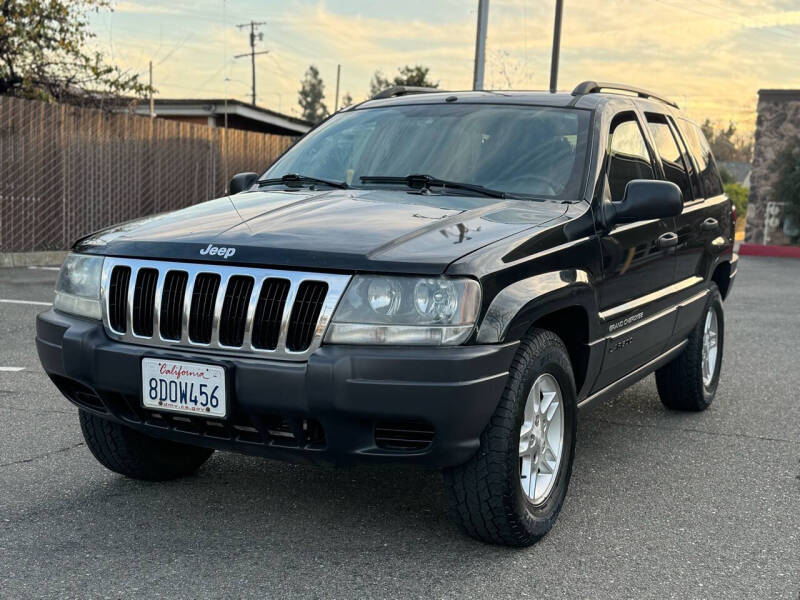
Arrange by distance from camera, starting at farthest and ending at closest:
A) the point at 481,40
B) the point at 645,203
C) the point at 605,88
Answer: the point at 481,40, the point at 605,88, the point at 645,203

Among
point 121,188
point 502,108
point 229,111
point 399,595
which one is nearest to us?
point 399,595

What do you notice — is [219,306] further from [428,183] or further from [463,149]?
[463,149]

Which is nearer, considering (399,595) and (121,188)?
(399,595)

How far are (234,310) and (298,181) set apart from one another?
1469mm

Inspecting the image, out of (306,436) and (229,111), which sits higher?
(229,111)

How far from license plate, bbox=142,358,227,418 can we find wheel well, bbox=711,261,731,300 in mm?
3994

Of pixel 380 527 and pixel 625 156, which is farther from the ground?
pixel 625 156

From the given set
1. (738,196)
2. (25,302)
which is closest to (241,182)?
(25,302)

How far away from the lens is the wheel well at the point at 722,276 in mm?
6211

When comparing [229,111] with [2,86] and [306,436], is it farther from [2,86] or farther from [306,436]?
[306,436]

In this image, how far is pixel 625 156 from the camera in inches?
184

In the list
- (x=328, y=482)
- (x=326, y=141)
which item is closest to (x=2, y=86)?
(x=326, y=141)

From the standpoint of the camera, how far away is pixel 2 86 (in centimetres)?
1603

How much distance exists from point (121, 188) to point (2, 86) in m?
2.84
